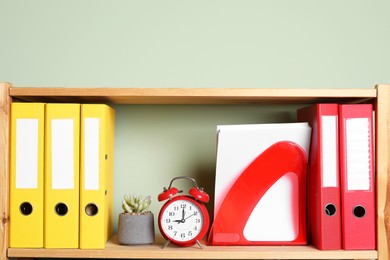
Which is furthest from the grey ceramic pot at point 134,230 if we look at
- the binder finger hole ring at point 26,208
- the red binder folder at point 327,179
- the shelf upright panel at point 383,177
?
the shelf upright panel at point 383,177

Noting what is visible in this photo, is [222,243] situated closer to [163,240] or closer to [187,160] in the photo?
[163,240]

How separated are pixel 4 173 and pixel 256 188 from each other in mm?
626

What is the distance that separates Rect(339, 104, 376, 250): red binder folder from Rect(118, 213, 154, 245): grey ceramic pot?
0.49 metres

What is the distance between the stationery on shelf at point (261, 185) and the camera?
53.7 inches

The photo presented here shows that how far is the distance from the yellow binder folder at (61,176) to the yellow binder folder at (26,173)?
0.02 meters

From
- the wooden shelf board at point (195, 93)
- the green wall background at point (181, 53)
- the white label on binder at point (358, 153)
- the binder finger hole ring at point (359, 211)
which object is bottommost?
the binder finger hole ring at point (359, 211)

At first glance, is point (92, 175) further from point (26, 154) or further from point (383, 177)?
point (383, 177)

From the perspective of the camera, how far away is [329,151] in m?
1.31

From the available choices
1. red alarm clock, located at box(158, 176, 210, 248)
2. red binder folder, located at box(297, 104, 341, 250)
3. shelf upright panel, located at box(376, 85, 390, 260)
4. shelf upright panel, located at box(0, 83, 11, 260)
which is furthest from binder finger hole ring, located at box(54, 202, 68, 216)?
shelf upright panel, located at box(376, 85, 390, 260)

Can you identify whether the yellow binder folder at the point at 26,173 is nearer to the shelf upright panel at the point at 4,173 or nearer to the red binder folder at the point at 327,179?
the shelf upright panel at the point at 4,173

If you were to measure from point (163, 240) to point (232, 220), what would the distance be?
20cm

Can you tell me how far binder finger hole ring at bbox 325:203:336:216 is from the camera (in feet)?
4.31

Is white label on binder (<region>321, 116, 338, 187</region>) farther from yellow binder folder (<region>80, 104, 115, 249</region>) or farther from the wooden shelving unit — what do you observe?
yellow binder folder (<region>80, 104, 115, 249</region>)

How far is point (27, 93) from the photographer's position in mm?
1306
